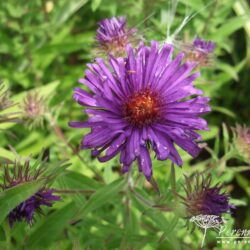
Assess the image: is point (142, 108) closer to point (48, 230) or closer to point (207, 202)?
point (207, 202)

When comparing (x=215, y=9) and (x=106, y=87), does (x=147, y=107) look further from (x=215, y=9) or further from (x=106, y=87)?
(x=215, y=9)

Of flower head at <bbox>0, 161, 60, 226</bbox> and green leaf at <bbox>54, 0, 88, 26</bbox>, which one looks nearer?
flower head at <bbox>0, 161, 60, 226</bbox>

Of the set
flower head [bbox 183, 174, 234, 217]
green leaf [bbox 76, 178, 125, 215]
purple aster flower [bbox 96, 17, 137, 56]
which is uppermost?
purple aster flower [bbox 96, 17, 137, 56]

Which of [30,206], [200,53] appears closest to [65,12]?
[200,53]

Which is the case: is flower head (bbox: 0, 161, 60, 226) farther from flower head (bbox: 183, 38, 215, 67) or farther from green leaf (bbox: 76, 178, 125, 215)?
flower head (bbox: 183, 38, 215, 67)

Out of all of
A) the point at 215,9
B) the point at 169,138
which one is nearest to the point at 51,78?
the point at 215,9

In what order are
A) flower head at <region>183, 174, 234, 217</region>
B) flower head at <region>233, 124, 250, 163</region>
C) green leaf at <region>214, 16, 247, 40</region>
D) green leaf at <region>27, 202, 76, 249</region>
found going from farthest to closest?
green leaf at <region>214, 16, 247, 40</region> → flower head at <region>233, 124, 250, 163</region> → green leaf at <region>27, 202, 76, 249</region> → flower head at <region>183, 174, 234, 217</region>

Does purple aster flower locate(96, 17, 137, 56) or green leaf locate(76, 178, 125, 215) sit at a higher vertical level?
purple aster flower locate(96, 17, 137, 56)

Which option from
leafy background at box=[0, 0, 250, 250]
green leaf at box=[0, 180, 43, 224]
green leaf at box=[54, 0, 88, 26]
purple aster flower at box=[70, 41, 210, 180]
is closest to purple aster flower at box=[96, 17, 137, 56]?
leafy background at box=[0, 0, 250, 250]
